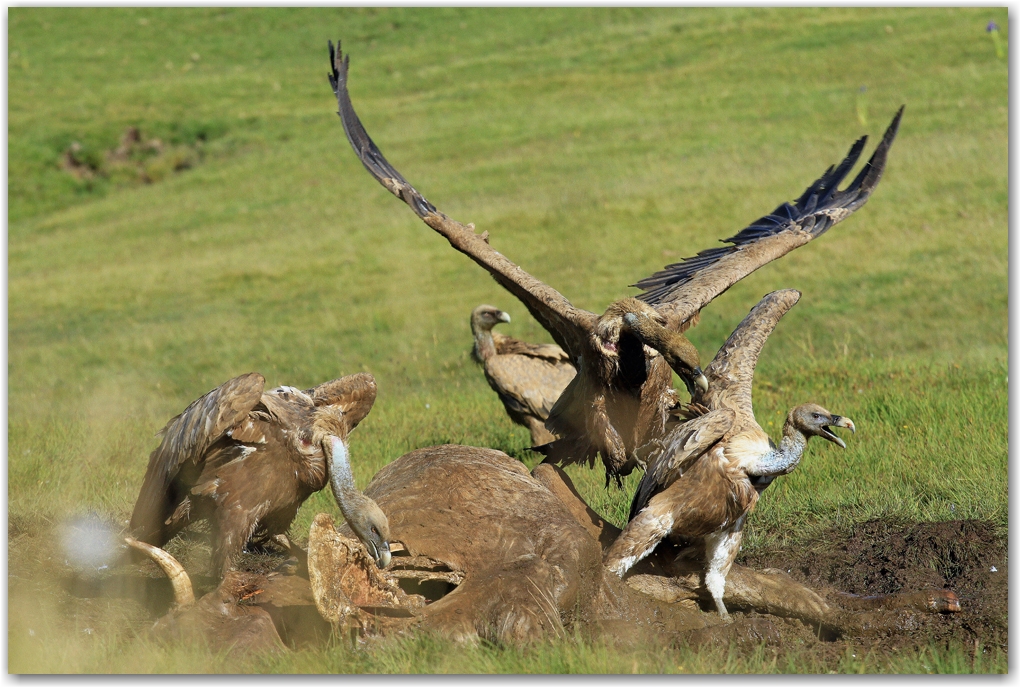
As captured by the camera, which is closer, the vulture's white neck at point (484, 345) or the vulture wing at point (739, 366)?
the vulture wing at point (739, 366)

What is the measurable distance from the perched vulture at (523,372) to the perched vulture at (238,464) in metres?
2.92

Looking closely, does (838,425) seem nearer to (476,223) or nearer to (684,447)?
(684,447)

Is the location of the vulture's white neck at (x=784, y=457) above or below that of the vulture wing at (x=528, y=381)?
above

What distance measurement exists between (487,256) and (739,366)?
193 cm

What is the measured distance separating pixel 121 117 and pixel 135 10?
15392mm

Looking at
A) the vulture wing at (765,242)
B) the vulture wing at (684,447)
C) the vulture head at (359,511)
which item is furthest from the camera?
the vulture wing at (765,242)

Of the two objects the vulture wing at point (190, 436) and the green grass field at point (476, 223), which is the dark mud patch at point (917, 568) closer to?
the green grass field at point (476, 223)

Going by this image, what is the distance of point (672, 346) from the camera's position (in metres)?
5.39

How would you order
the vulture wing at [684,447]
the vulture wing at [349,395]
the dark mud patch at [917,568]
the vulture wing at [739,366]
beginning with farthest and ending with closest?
1. the vulture wing at [349,395]
2. the vulture wing at [739,366]
3. the vulture wing at [684,447]
4. the dark mud patch at [917,568]

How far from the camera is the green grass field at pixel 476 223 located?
702 centimetres

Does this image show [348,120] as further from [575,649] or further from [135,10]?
[135,10]

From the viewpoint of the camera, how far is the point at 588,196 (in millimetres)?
21469

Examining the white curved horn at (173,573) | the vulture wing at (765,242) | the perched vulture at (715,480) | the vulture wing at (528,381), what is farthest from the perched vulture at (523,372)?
the white curved horn at (173,573)

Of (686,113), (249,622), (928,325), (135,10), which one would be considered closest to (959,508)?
(249,622)
